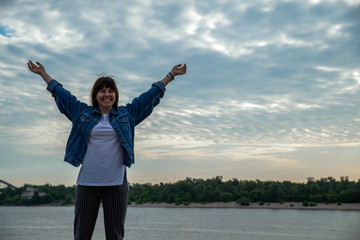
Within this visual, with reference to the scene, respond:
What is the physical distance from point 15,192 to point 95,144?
10738cm

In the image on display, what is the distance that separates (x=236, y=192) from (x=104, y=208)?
83574mm

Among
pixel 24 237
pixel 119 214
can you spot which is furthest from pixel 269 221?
pixel 119 214

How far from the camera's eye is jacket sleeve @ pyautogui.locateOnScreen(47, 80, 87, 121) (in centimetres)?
270

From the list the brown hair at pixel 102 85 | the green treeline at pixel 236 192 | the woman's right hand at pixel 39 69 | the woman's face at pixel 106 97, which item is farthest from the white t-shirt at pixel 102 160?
→ the green treeline at pixel 236 192

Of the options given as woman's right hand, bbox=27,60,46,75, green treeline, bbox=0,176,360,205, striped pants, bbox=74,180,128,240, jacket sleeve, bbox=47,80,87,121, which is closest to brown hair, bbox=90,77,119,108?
jacket sleeve, bbox=47,80,87,121

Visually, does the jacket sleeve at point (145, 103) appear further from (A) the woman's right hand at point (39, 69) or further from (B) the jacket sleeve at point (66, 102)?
(A) the woman's right hand at point (39, 69)

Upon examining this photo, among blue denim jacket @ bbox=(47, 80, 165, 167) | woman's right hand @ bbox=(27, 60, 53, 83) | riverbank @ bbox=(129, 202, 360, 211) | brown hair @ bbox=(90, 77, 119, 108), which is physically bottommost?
riverbank @ bbox=(129, 202, 360, 211)

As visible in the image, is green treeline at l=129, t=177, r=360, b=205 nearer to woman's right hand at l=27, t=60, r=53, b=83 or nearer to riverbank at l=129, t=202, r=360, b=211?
riverbank at l=129, t=202, r=360, b=211

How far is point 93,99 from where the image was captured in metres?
2.72

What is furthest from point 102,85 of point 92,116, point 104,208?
point 104,208

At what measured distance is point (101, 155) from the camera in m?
2.52

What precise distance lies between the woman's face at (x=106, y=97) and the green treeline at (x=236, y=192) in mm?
75700

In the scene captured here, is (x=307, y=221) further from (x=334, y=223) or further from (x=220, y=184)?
(x=220, y=184)

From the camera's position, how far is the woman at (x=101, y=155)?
2521 mm
